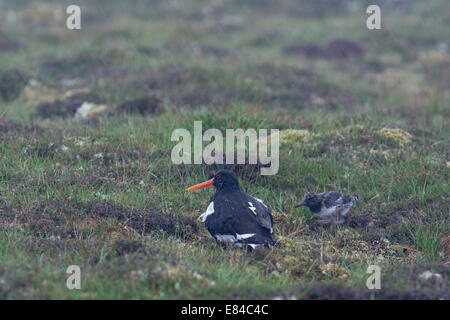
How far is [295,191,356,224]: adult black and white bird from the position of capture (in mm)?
8867

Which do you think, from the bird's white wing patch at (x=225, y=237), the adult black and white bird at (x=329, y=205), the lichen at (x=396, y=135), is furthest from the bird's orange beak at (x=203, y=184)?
the lichen at (x=396, y=135)

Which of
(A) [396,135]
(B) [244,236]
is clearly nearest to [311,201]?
(B) [244,236]

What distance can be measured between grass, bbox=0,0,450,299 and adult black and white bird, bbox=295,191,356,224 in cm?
17

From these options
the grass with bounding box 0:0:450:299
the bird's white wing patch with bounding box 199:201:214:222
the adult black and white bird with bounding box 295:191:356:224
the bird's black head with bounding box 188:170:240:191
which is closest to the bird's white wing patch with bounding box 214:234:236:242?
the grass with bounding box 0:0:450:299

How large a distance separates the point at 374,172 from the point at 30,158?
5351 mm

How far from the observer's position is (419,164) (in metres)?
10.3

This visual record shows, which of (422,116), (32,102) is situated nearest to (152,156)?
(32,102)

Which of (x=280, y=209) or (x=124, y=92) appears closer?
(x=280, y=209)

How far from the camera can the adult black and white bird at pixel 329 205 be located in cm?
887

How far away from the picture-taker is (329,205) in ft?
29.0

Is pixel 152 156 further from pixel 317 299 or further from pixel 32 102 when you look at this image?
pixel 32 102

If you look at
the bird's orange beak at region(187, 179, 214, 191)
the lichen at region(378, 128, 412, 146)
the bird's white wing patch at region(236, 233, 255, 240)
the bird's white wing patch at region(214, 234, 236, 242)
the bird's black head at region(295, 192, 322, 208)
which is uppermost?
the lichen at region(378, 128, 412, 146)

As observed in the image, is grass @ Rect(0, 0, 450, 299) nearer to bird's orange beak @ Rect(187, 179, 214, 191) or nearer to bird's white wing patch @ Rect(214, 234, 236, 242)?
bird's white wing patch @ Rect(214, 234, 236, 242)

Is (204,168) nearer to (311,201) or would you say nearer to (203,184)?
(203,184)
